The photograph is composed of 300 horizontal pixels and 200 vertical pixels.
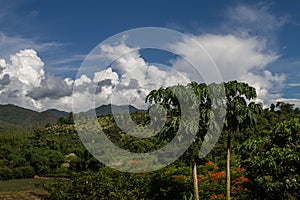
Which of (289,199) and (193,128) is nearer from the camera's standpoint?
(289,199)

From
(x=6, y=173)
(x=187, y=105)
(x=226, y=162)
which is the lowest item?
(x=6, y=173)

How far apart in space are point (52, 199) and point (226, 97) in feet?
20.7

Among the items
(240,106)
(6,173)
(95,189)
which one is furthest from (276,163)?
Answer: (6,173)

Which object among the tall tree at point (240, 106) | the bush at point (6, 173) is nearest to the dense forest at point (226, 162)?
the tall tree at point (240, 106)

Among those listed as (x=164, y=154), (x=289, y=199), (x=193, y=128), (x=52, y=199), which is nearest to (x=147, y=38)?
(x=193, y=128)

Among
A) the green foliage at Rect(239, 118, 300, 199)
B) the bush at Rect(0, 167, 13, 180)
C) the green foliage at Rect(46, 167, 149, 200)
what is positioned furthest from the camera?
the bush at Rect(0, 167, 13, 180)

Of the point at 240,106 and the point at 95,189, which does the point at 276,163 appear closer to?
the point at 240,106

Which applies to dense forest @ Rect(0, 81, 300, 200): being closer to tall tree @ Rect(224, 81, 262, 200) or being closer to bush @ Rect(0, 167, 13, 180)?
tall tree @ Rect(224, 81, 262, 200)

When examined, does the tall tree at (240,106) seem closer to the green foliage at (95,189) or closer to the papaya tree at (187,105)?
the papaya tree at (187,105)

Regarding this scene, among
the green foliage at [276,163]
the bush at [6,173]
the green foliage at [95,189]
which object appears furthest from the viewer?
the bush at [6,173]

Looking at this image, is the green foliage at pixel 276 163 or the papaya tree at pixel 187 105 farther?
the papaya tree at pixel 187 105

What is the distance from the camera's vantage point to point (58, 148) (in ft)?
210

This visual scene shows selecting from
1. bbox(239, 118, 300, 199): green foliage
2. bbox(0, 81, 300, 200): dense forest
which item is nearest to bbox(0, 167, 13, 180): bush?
bbox(0, 81, 300, 200): dense forest

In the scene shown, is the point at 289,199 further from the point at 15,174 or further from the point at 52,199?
the point at 15,174
